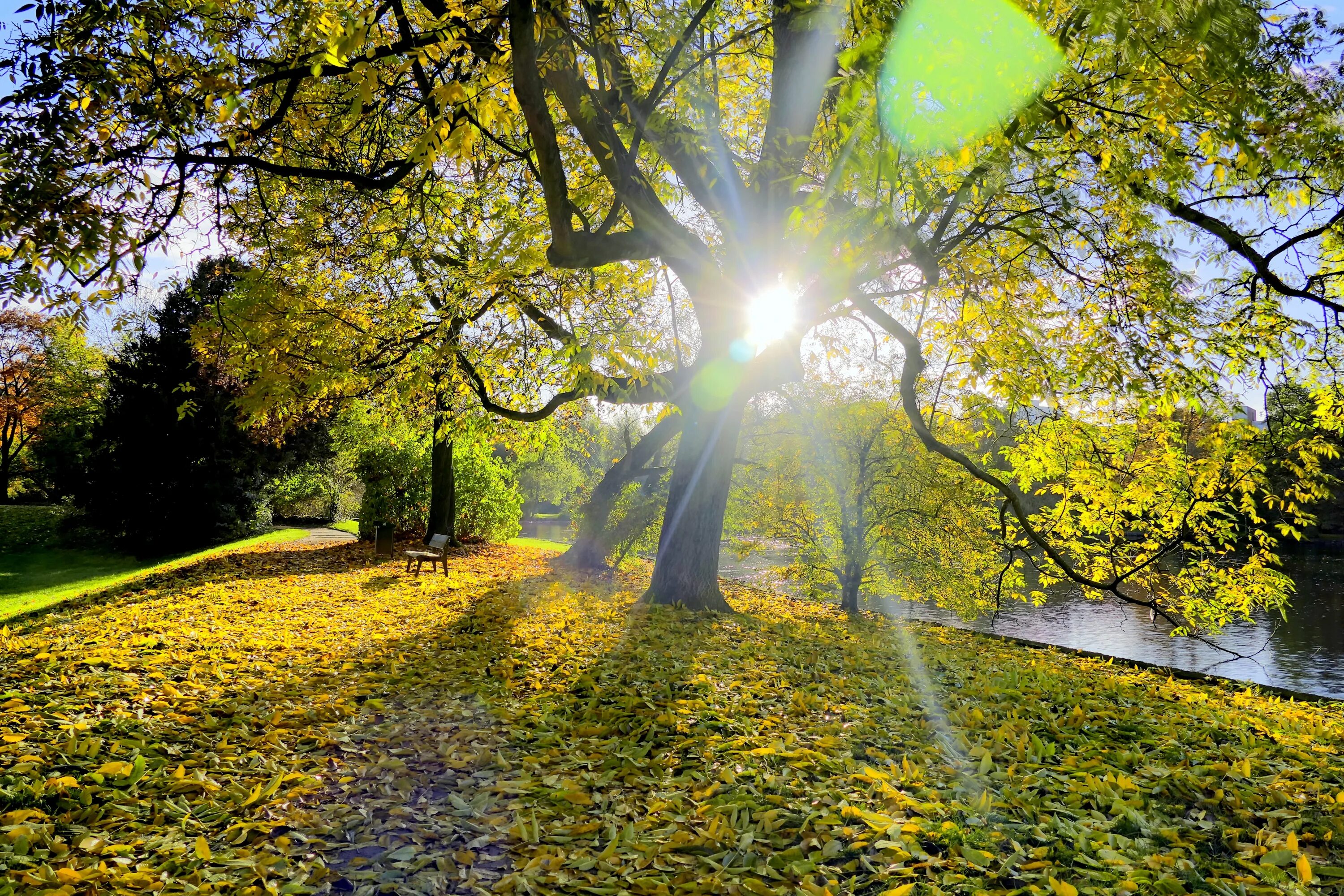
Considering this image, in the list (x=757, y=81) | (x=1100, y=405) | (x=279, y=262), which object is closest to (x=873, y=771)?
(x=1100, y=405)

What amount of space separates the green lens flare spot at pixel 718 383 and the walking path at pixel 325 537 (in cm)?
1163

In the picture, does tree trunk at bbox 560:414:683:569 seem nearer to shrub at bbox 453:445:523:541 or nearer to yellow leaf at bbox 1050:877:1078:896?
shrub at bbox 453:445:523:541

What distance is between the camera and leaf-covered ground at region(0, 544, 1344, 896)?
243cm

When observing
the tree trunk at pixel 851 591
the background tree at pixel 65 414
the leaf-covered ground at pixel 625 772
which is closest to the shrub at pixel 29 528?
the background tree at pixel 65 414

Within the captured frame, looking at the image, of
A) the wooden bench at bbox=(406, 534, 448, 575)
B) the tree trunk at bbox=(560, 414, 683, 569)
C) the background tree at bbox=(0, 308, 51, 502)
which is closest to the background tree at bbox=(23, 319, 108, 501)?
the background tree at bbox=(0, 308, 51, 502)

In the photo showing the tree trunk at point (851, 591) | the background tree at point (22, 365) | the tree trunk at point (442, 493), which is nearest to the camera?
the tree trunk at point (851, 591)

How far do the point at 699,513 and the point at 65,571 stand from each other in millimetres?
12892

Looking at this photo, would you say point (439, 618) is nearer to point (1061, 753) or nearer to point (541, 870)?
point (541, 870)

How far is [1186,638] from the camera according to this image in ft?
46.6

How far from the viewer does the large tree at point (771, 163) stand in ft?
9.00

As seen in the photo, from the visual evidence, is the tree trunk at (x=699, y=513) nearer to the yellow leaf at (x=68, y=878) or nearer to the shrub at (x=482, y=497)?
the yellow leaf at (x=68, y=878)

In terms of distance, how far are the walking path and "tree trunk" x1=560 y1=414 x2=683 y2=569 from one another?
669cm

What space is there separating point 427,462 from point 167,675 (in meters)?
12.7

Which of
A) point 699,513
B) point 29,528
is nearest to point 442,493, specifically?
point 699,513
